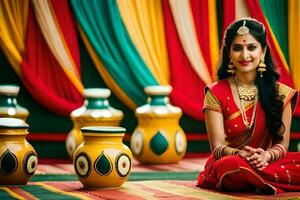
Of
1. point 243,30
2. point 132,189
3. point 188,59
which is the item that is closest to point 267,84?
point 243,30

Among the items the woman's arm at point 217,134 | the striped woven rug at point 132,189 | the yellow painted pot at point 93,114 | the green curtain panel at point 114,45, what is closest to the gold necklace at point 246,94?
the woman's arm at point 217,134

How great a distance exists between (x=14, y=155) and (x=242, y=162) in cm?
112

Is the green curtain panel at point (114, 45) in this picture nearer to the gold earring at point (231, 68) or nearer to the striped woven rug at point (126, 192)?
the striped woven rug at point (126, 192)

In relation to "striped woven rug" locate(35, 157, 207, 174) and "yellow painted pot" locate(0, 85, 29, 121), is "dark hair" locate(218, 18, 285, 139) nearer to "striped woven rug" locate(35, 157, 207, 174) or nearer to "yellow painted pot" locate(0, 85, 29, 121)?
"striped woven rug" locate(35, 157, 207, 174)

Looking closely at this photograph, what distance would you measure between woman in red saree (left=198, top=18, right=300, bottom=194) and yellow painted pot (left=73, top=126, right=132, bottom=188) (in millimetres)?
422

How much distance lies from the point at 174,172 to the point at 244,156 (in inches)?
51.4

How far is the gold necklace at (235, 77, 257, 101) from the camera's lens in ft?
12.1

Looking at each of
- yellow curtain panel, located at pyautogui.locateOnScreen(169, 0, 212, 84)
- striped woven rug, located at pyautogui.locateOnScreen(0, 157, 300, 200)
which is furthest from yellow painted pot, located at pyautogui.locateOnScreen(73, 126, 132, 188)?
yellow curtain panel, located at pyautogui.locateOnScreen(169, 0, 212, 84)

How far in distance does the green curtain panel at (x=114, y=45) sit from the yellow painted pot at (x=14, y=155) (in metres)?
1.90

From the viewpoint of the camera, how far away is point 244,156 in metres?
3.43

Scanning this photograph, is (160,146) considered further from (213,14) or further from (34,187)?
(34,187)

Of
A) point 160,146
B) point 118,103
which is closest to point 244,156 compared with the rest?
point 160,146

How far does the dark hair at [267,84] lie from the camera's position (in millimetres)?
3627

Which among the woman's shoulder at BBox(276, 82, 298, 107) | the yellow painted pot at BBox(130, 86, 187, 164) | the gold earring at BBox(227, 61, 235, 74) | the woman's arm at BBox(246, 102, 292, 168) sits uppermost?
the gold earring at BBox(227, 61, 235, 74)
